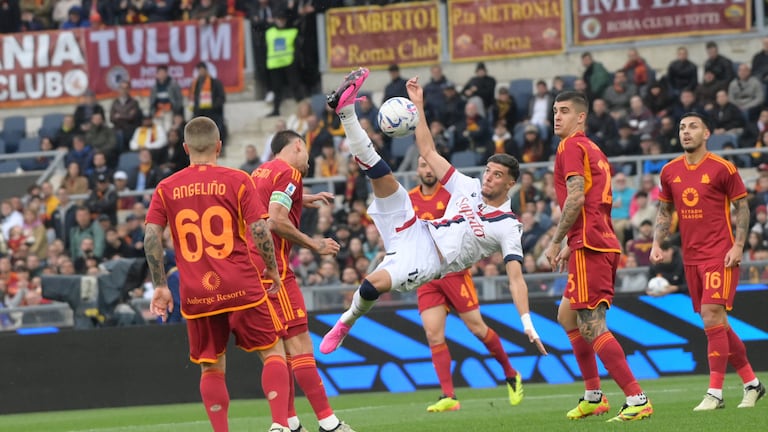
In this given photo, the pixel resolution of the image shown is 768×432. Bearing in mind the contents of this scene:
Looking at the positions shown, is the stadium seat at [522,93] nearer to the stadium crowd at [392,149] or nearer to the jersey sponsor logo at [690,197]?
the stadium crowd at [392,149]

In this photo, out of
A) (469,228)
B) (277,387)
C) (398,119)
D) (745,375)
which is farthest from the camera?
(745,375)

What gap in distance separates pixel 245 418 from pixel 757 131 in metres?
10.3

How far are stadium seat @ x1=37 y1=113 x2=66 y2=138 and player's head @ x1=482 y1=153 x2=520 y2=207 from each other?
18245 millimetres

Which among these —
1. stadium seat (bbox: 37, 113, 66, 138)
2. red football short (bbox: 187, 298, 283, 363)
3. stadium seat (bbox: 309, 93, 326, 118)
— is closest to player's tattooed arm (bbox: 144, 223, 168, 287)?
red football short (bbox: 187, 298, 283, 363)

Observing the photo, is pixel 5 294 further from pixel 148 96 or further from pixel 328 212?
pixel 148 96

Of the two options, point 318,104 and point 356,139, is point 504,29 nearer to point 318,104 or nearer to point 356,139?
point 318,104

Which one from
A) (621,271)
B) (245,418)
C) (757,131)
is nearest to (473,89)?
(757,131)

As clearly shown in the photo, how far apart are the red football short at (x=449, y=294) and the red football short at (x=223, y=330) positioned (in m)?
5.13

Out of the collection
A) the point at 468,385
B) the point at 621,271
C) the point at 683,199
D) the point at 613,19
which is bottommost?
the point at 468,385

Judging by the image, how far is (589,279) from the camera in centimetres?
1141

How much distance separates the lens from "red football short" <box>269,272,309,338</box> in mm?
11281

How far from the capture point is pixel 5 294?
22328 mm

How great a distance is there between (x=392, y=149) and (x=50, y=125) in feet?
27.7

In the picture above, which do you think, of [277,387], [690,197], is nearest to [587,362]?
[690,197]
